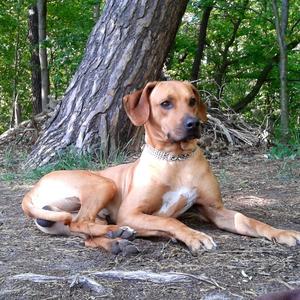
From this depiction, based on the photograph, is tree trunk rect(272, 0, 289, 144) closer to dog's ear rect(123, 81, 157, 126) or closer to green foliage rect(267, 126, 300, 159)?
green foliage rect(267, 126, 300, 159)

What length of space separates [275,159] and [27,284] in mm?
4980

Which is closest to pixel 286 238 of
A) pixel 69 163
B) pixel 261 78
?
pixel 69 163

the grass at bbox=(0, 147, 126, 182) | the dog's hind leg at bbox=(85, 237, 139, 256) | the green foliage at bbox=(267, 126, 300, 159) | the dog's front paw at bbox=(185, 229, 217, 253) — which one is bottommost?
the grass at bbox=(0, 147, 126, 182)

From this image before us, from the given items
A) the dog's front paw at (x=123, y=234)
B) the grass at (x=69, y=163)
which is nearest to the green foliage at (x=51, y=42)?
the grass at (x=69, y=163)

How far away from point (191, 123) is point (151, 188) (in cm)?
55

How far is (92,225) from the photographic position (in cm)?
377

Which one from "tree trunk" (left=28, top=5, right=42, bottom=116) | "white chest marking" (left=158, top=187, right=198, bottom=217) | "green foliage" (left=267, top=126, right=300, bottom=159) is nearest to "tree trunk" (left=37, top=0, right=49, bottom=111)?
"tree trunk" (left=28, top=5, right=42, bottom=116)

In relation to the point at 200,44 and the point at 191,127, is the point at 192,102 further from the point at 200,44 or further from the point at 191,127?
the point at 200,44

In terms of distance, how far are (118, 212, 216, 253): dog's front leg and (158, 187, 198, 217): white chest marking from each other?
0.24 m

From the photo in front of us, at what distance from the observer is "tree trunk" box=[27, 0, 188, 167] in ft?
23.2

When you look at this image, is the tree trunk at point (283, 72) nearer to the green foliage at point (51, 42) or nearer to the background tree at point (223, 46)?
the background tree at point (223, 46)

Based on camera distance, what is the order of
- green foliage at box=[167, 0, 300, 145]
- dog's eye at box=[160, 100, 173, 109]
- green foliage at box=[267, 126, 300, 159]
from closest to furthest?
dog's eye at box=[160, 100, 173, 109] < green foliage at box=[267, 126, 300, 159] < green foliage at box=[167, 0, 300, 145]

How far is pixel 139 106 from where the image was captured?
421 centimetres

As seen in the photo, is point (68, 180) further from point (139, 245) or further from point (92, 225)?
point (139, 245)
